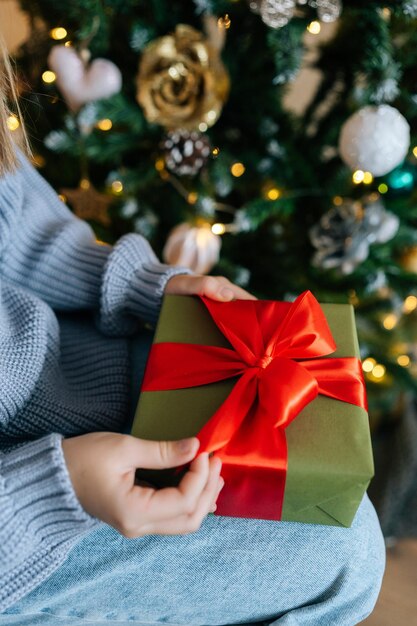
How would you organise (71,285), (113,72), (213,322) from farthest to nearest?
(113,72) → (71,285) → (213,322)

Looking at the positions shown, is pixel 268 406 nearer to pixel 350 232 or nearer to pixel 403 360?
pixel 350 232

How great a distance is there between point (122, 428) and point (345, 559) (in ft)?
0.88

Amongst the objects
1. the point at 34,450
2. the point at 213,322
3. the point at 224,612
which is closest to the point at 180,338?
the point at 213,322

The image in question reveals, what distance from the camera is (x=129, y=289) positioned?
26.6 inches

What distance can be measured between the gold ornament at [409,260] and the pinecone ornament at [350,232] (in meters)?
0.16

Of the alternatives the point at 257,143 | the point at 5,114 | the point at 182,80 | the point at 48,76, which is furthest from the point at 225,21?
the point at 5,114

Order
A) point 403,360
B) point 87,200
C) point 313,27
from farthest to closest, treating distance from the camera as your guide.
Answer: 1. point 403,360
2. point 87,200
3. point 313,27

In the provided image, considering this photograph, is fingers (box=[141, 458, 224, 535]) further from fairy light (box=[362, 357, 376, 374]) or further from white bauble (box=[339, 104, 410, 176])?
fairy light (box=[362, 357, 376, 374])

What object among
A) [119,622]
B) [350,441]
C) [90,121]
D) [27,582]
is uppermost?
[90,121]

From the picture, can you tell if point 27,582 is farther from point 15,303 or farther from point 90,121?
point 90,121

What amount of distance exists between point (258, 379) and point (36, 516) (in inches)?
9.1

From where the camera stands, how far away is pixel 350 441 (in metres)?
0.48

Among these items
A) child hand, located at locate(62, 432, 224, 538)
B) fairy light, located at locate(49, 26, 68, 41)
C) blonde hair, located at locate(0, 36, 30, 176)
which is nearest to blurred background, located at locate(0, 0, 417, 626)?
fairy light, located at locate(49, 26, 68, 41)

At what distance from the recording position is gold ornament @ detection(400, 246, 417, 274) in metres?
1.12
